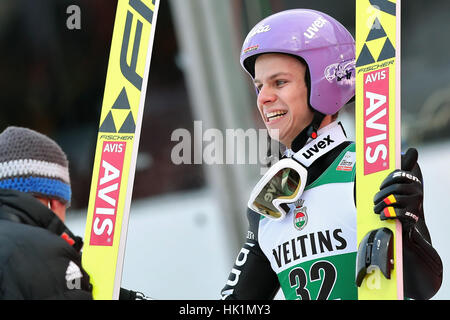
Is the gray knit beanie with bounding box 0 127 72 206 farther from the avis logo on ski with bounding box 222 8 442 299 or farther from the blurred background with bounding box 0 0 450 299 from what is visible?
the blurred background with bounding box 0 0 450 299

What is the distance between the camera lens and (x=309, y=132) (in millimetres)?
2865

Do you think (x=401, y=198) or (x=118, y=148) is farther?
(x=118, y=148)

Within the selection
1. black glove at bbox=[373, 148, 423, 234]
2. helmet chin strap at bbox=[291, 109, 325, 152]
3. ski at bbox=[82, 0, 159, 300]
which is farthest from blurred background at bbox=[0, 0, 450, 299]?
black glove at bbox=[373, 148, 423, 234]

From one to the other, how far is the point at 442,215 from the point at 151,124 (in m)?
2.28

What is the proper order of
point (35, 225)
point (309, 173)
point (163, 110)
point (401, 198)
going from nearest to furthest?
point (401, 198), point (35, 225), point (309, 173), point (163, 110)

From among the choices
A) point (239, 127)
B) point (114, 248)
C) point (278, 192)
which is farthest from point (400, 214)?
point (239, 127)

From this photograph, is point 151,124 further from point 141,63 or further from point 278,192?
point 278,192

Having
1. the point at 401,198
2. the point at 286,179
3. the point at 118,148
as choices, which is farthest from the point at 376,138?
the point at 118,148

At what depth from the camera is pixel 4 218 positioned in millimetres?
2521

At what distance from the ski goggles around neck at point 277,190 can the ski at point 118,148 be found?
0.50m

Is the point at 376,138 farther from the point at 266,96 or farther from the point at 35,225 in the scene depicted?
the point at 35,225

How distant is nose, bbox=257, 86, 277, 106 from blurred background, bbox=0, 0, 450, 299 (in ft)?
10.00

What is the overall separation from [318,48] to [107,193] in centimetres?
94


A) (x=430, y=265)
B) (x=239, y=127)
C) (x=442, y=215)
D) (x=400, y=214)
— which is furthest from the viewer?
(x=239, y=127)
